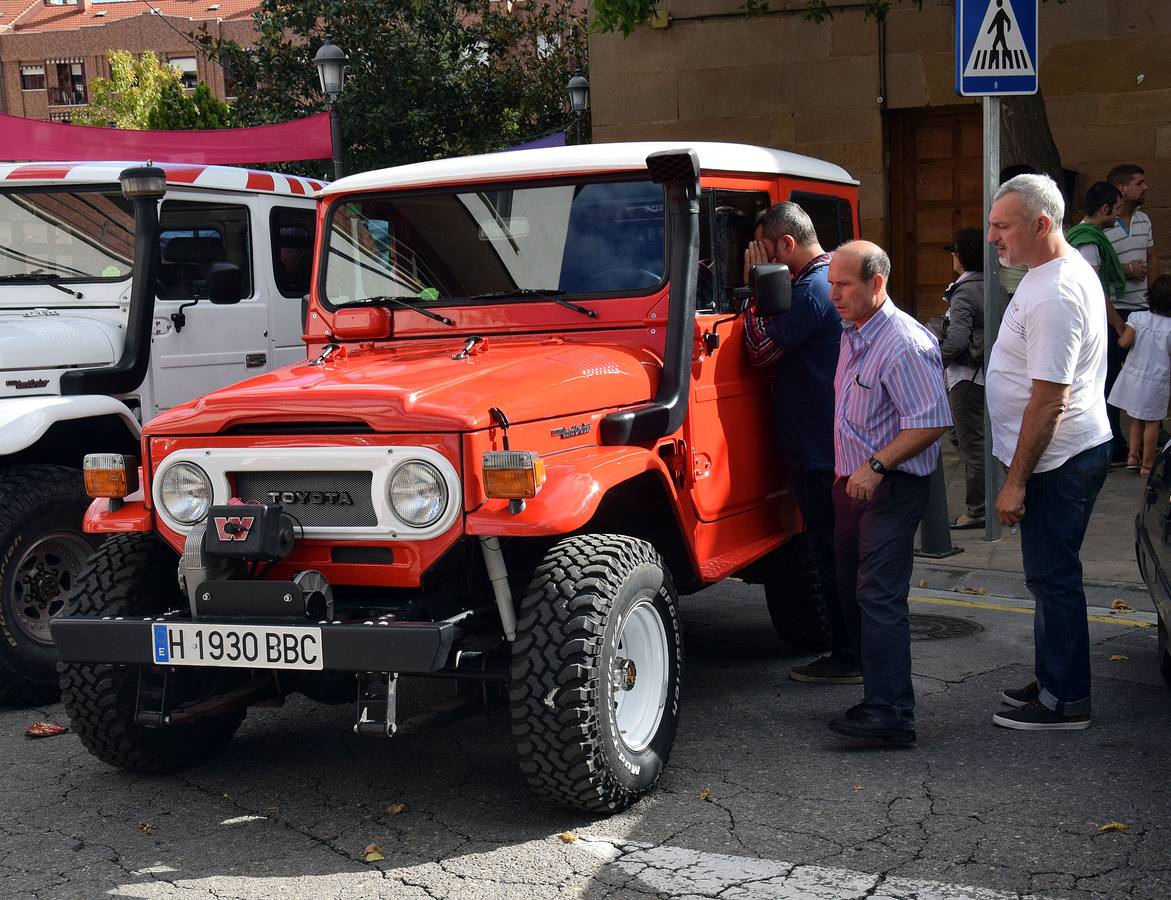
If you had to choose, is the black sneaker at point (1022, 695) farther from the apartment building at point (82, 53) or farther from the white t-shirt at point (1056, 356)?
the apartment building at point (82, 53)

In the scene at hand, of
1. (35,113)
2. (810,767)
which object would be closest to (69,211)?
(810,767)

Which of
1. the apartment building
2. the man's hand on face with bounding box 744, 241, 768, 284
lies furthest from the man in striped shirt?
the apartment building

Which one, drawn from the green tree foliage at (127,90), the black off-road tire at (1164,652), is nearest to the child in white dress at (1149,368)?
the black off-road tire at (1164,652)

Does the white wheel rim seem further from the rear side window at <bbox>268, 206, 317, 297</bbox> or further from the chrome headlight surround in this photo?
the rear side window at <bbox>268, 206, 317, 297</bbox>

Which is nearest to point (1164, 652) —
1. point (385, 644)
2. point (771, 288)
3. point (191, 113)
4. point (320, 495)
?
point (771, 288)

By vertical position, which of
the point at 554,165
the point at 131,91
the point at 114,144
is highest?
the point at 131,91

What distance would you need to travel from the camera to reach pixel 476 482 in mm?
4164

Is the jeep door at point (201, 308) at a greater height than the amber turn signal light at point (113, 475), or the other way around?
the jeep door at point (201, 308)

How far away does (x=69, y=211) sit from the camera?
273 inches

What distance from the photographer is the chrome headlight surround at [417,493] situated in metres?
4.18

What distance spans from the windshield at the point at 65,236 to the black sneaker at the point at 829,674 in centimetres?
366

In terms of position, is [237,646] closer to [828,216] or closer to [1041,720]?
[1041,720]

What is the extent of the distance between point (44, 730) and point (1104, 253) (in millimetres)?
7482

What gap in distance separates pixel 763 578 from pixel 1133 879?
8.60ft
